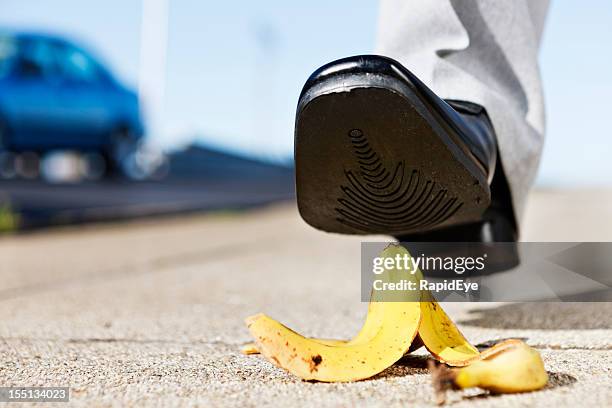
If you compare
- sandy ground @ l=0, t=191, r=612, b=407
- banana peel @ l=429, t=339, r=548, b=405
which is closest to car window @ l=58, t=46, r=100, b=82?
sandy ground @ l=0, t=191, r=612, b=407

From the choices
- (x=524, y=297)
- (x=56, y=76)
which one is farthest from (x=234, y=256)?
(x=56, y=76)

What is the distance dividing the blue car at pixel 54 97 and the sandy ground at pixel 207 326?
133 inches

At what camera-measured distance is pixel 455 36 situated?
1.52 m

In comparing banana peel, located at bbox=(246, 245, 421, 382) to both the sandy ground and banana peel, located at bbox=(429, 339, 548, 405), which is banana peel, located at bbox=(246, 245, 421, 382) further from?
banana peel, located at bbox=(429, 339, 548, 405)

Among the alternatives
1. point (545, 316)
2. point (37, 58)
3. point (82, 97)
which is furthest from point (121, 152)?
point (545, 316)

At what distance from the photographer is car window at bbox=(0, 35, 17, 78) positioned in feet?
22.8

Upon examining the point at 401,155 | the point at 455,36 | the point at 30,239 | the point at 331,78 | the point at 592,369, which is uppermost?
the point at 455,36

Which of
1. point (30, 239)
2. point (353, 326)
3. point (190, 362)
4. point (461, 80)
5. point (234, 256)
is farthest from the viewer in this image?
point (30, 239)

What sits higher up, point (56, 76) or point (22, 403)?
point (56, 76)

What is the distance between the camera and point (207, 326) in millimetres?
1764

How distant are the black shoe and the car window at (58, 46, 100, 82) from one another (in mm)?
6388

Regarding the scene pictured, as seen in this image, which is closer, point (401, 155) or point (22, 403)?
point (22, 403)

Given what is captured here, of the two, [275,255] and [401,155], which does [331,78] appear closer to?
[401,155]

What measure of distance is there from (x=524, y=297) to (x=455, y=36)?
81 centimetres
